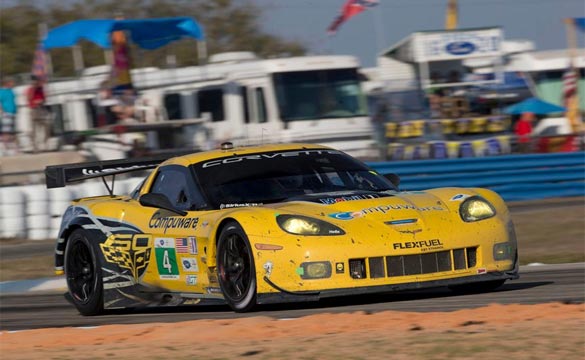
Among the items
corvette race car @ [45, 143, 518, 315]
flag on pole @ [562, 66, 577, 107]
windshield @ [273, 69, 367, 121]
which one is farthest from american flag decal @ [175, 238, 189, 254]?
flag on pole @ [562, 66, 577, 107]

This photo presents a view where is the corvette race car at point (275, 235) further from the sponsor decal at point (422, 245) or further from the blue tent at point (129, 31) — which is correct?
the blue tent at point (129, 31)

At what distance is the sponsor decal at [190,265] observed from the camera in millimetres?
7707

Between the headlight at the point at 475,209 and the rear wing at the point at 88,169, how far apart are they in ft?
8.82

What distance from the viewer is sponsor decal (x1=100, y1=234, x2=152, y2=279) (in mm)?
8336

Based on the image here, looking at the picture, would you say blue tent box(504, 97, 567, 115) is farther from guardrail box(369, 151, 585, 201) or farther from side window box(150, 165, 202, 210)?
side window box(150, 165, 202, 210)

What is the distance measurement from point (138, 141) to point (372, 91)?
18.7 feet

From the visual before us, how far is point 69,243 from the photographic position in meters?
9.21

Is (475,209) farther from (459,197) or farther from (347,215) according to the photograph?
(347,215)

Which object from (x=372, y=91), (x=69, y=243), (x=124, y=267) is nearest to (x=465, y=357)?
(x=124, y=267)

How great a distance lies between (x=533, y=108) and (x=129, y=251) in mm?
19042

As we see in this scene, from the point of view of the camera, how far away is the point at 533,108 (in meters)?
26.3

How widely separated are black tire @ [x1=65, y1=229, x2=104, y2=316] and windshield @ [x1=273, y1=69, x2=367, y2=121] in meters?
14.1

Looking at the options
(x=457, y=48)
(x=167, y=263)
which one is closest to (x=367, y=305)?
(x=167, y=263)

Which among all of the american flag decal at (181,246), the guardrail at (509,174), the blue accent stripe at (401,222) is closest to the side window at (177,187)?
the american flag decal at (181,246)
